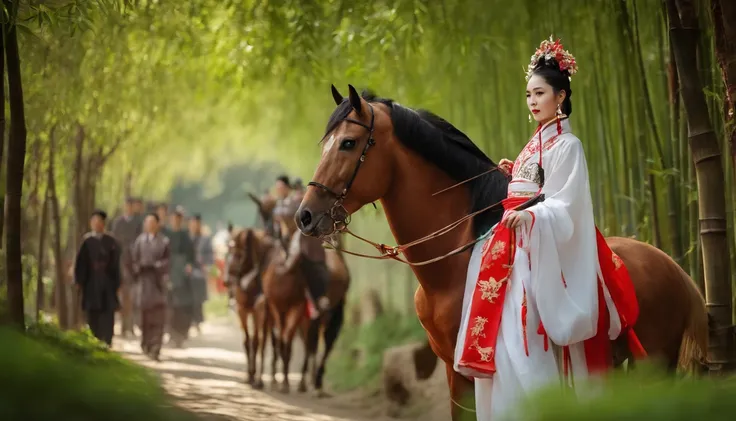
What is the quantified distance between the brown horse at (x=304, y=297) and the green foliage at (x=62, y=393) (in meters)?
7.64

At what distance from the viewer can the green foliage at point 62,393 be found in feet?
7.02

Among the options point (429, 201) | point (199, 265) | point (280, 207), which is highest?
point (280, 207)

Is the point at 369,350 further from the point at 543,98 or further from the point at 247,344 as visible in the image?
the point at 543,98

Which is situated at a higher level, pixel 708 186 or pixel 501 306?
pixel 708 186

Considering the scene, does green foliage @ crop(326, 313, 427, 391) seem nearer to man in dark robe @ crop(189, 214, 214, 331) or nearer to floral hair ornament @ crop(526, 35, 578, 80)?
man in dark robe @ crop(189, 214, 214, 331)

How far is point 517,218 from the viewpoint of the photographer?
351 cm

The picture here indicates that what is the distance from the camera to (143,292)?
41.7ft

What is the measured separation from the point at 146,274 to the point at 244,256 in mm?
2239

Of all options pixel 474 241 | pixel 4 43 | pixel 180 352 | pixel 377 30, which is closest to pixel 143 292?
pixel 180 352

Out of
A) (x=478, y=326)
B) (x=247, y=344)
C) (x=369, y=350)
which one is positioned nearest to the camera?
(x=478, y=326)

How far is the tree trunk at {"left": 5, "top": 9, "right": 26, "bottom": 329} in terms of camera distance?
197 inches

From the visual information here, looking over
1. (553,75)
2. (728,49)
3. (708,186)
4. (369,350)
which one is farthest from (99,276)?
(728,49)

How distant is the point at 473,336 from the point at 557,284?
368 millimetres

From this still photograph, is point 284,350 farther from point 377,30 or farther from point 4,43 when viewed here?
point 4,43
